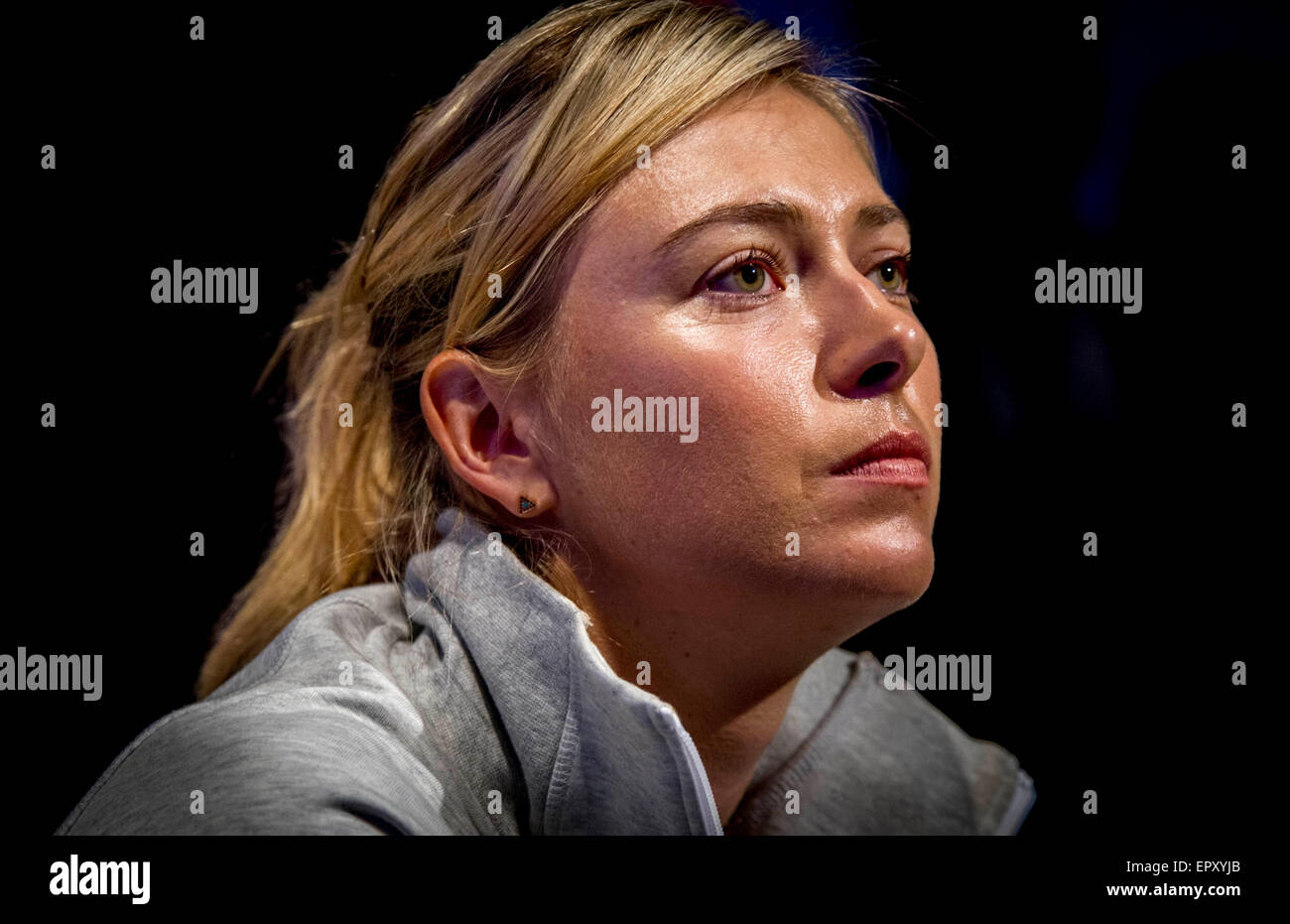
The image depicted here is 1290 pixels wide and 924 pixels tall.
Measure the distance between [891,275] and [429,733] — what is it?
0.98 meters

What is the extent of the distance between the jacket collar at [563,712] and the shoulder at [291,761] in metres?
0.13

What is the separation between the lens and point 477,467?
5.37ft

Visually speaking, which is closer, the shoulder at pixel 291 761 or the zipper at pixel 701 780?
the shoulder at pixel 291 761

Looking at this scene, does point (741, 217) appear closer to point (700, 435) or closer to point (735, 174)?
point (735, 174)

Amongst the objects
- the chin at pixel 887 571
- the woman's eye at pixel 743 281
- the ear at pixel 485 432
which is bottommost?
the chin at pixel 887 571

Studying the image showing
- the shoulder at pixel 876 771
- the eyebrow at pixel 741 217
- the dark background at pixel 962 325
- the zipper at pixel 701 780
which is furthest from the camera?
the shoulder at pixel 876 771

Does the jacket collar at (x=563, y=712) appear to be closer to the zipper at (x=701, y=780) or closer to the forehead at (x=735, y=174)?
the zipper at (x=701, y=780)

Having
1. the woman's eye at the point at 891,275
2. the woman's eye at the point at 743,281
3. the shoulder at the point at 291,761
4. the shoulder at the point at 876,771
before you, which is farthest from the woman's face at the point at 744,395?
the shoulder at the point at 876,771

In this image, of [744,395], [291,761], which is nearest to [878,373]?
[744,395]

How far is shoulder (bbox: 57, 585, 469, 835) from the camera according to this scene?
4.18 ft

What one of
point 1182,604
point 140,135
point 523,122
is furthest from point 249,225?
point 1182,604

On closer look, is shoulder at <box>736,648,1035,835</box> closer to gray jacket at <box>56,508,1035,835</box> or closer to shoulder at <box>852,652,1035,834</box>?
shoulder at <box>852,652,1035,834</box>

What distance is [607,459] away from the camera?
1.54 meters

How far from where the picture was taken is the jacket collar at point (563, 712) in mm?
1443
